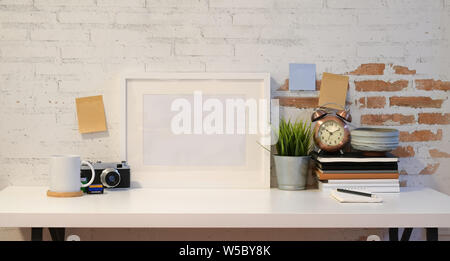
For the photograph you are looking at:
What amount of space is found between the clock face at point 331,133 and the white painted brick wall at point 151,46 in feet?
0.81

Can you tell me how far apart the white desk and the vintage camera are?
0.15 meters

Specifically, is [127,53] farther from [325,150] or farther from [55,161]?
[325,150]

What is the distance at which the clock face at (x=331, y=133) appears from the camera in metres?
1.78

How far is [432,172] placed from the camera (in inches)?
75.4

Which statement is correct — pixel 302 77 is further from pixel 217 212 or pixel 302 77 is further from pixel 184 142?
pixel 217 212

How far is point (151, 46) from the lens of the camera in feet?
6.15

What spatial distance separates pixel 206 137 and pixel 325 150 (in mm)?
471

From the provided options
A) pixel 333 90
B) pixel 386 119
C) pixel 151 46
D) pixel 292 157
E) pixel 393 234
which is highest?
pixel 151 46

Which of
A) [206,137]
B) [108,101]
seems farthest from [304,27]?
[108,101]

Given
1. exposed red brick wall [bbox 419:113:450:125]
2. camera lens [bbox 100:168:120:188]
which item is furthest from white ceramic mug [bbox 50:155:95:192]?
exposed red brick wall [bbox 419:113:450:125]

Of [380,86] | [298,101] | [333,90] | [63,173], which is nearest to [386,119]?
[380,86]

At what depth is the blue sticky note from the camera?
→ 6.15ft

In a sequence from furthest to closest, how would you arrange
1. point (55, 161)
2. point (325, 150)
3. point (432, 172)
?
point (432, 172), point (325, 150), point (55, 161)

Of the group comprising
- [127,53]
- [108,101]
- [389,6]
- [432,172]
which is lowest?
[432,172]
